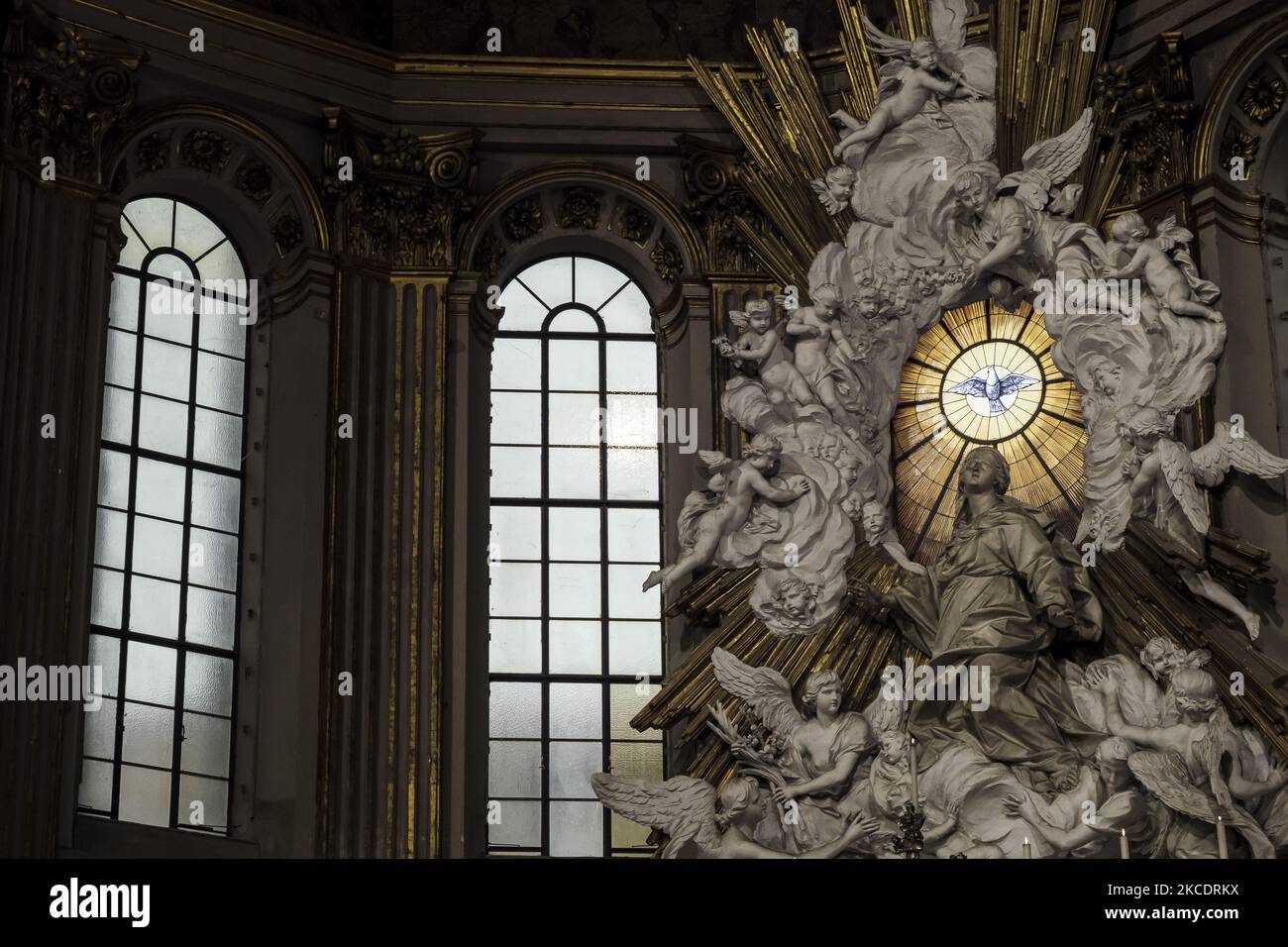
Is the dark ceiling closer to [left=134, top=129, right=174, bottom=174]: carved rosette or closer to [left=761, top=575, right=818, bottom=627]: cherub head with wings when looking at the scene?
[left=134, top=129, right=174, bottom=174]: carved rosette

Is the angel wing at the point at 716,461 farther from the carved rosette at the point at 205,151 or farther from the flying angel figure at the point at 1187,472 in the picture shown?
the carved rosette at the point at 205,151

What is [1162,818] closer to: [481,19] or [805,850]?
[805,850]

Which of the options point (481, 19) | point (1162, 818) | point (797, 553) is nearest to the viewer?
point (1162, 818)

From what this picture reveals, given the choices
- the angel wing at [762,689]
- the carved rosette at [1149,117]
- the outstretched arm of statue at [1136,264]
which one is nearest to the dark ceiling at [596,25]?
the carved rosette at [1149,117]

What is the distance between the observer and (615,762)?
50.7 ft

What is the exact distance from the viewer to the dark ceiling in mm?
16594

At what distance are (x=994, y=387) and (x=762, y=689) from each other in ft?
8.21

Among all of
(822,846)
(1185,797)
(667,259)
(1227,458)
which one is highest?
(667,259)

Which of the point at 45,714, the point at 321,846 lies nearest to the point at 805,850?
the point at 321,846

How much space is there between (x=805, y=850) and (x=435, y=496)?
3.12 metres

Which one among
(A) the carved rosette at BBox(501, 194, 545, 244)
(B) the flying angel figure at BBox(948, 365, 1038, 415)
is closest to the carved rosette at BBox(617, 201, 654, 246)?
(A) the carved rosette at BBox(501, 194, 545, 244)

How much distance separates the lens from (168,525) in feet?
49.8

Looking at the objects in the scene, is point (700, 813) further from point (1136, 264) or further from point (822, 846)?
point (1136, 264)

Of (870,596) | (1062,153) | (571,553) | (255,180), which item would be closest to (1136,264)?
(1062,153)
